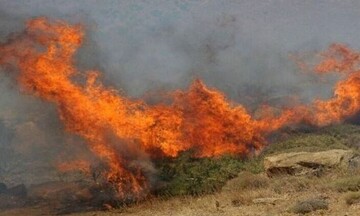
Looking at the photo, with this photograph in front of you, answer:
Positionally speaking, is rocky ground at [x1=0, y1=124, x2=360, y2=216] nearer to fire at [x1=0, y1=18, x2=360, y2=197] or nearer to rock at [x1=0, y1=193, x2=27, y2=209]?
rock at [x1=0, y1=193, x2=27, y2=209]

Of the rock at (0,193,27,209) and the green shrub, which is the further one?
the rock at (0,193,27,209)

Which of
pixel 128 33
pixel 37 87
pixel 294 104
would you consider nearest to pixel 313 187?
pixel 37 87

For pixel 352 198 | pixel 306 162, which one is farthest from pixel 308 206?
pixel 306 162

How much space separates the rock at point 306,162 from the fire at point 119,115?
4190 millimetres

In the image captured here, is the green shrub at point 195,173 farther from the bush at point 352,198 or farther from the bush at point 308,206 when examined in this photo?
the bush at point 352,198

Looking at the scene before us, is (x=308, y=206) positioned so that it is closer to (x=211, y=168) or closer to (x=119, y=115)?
(x=211, y=168)

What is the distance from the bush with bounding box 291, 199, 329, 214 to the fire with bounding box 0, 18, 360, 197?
31.6 ft

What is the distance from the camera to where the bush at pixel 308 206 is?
40.2 feet

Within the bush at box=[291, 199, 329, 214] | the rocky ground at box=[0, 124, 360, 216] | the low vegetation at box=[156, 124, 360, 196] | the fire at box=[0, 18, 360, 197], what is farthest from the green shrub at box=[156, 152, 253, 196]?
the bush at box=[291, 199, 329, 214]

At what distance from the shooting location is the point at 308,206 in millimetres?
12305

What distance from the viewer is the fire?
73.7ft

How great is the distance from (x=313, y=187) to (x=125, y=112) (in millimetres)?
11284

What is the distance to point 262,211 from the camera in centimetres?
1316

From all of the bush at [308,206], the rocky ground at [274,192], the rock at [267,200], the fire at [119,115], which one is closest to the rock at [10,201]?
the rocky ground at [274,192]
